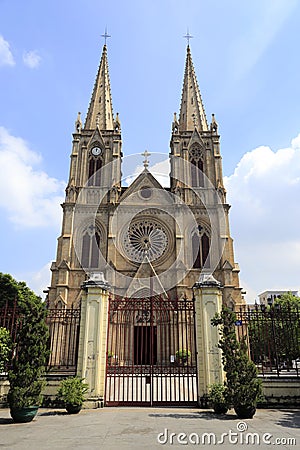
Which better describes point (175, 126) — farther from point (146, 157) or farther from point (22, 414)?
point (22, 414)

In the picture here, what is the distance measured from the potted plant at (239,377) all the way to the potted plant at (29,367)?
4.76 metres

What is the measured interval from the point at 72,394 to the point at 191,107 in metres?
36.3

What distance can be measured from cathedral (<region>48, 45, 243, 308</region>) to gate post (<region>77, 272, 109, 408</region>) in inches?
638

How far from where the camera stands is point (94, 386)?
34.1 feet

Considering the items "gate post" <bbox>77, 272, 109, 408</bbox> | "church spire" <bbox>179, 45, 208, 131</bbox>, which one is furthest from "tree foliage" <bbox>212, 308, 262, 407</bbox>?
"church spire" <bbox>179, 45, 208, 131</bbox>

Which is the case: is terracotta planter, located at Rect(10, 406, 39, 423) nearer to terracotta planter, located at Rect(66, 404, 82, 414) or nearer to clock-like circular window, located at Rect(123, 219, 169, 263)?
terracotta planter, located at Rect(66, 404, 82, 414)

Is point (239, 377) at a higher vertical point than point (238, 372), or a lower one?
lower

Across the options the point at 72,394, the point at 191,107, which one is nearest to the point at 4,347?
the point at 72,394

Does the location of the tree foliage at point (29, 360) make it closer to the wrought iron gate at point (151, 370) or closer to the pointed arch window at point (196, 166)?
the wrought iron gate at point (151, 370)

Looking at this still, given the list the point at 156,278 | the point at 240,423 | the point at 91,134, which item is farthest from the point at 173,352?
the point at 91,134

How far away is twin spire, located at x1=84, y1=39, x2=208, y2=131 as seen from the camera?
3831 centimetres

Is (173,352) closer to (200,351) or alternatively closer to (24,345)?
(200,351)

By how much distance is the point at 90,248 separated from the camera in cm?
3095

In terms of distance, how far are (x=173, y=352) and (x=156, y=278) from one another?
6.85m
